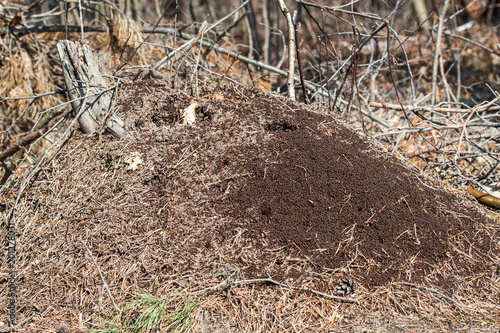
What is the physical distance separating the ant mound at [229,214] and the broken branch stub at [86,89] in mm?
108

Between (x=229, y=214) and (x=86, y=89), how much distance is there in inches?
65.2

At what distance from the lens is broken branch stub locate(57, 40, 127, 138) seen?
126 inches

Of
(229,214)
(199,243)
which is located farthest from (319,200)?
(199,243)

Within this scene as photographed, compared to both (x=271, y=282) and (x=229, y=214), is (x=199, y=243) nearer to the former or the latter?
(x=229, y=214)

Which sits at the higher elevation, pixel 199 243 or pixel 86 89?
pixel 86 89

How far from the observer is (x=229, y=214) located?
108 inches

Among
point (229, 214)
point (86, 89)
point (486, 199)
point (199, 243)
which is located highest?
point (86, 89)

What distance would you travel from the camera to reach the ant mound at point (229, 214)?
8.36 feet

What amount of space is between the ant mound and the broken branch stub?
0.35 ft

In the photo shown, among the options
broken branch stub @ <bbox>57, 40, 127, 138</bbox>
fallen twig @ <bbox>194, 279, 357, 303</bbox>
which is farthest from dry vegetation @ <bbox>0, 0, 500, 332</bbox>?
broken branch stub @ <bbox>57, 40, 127, 138</bbox>

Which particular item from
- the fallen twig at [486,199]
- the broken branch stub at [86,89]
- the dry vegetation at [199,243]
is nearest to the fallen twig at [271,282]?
the dry vegetation at [199,243]

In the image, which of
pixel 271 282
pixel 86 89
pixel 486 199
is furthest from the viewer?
pixel 486 199

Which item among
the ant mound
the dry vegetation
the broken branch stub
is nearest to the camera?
the dry vegetation

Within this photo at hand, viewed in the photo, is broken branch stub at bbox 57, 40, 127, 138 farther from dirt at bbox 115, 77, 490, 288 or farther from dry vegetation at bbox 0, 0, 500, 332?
dirt at bbox 115, 77, 490, 288
